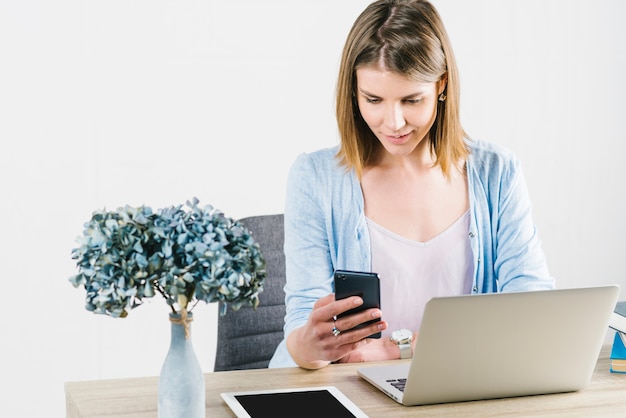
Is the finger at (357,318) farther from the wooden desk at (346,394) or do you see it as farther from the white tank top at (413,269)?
the white tank top at (413,269)

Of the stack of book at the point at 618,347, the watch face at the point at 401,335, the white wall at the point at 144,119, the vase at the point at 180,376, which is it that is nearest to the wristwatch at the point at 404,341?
the watch face at the point at 401,335

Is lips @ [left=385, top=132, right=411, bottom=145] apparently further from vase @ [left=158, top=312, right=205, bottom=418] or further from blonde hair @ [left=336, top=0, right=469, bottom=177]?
vase @ [left=158, top=312, right=205, bottom=418]

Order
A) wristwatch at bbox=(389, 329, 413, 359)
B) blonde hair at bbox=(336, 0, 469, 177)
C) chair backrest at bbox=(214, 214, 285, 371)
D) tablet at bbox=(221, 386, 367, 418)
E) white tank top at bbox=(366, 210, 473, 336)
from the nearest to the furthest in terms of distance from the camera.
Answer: tablet at bbox=(221, 386, 367, 418), wristwatch at bbox=(389, 329, 413, 359), blonde hair at bbox=(336, 0, 469, 177), white tank top at bbox=(366, 210, 473, 336), chair backrest at bbox=(214, 214, 285, 371)

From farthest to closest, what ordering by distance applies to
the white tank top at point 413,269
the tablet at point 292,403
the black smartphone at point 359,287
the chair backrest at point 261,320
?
the chair backrest at point 261,320, the white tank top at point 413,269, the black smartphone at point 359,287, the tablet at point 292,403

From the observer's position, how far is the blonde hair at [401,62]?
6.58 ft

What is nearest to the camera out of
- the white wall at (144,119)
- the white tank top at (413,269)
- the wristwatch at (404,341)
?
the wristwatch at (404,341)

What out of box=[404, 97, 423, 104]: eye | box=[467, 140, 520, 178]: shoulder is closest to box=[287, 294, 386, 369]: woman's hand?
box=[404, 97, 423, 104]: eye

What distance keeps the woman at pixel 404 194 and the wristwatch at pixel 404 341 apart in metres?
0.04

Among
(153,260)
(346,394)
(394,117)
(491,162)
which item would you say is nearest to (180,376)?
(153,260)

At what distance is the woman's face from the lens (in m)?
1.98

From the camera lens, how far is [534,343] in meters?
1.55

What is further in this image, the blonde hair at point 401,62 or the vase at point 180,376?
the blonde hair at point 401,62

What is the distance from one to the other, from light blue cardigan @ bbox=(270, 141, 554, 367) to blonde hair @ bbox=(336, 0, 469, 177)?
0.07 m

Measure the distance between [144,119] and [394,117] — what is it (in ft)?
5.15
